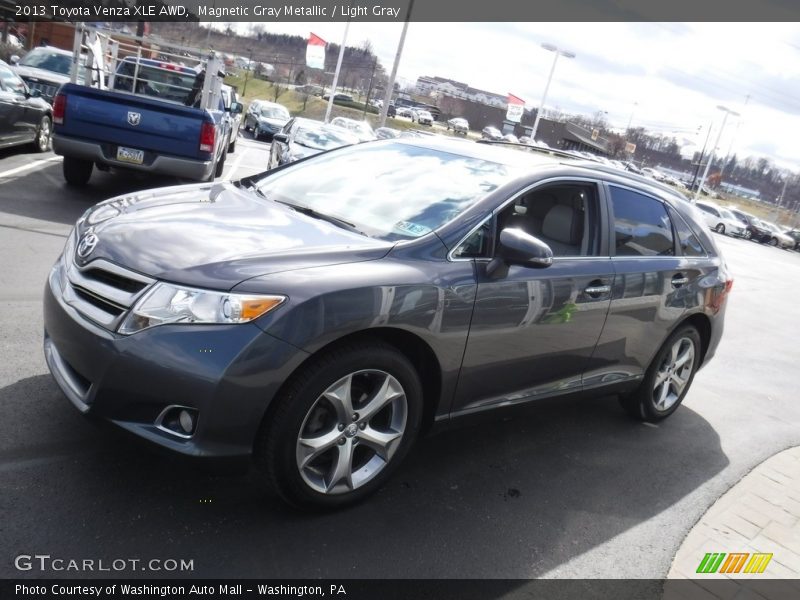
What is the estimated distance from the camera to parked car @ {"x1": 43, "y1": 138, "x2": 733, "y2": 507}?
9.06 feet

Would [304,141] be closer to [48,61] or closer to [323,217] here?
[48,61]

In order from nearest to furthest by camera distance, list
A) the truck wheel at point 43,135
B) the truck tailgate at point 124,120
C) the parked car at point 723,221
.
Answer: the truck tailgate at point 124,120
the truck wheel at point 43,135
the parked car at point 723,221

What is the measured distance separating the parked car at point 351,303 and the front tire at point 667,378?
0.98 ft

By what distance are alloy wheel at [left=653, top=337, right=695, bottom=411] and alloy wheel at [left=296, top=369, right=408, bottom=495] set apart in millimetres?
2543

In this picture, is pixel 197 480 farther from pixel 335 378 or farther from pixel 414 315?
pixel 414 315

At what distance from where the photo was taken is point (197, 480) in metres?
3.31

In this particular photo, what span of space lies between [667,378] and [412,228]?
268cm

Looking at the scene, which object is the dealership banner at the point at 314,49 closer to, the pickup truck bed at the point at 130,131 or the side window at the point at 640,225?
the pickup truck bed at the point at 130,131

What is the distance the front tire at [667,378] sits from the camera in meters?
5.02

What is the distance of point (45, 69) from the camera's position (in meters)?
16.9

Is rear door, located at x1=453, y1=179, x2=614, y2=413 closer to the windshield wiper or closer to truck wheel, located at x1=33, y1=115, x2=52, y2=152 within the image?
the windshield wiper

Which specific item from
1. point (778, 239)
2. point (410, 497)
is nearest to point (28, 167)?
point (410, 497)

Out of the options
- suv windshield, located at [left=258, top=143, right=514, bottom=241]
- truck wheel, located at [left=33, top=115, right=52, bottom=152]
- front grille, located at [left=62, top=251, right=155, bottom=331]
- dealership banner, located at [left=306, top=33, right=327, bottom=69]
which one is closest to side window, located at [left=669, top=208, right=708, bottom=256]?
suv windshield, located at [left=258, top=143, right=514, bottom=241]

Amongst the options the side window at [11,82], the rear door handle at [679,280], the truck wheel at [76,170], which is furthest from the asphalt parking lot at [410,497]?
the side window at [11,82]
